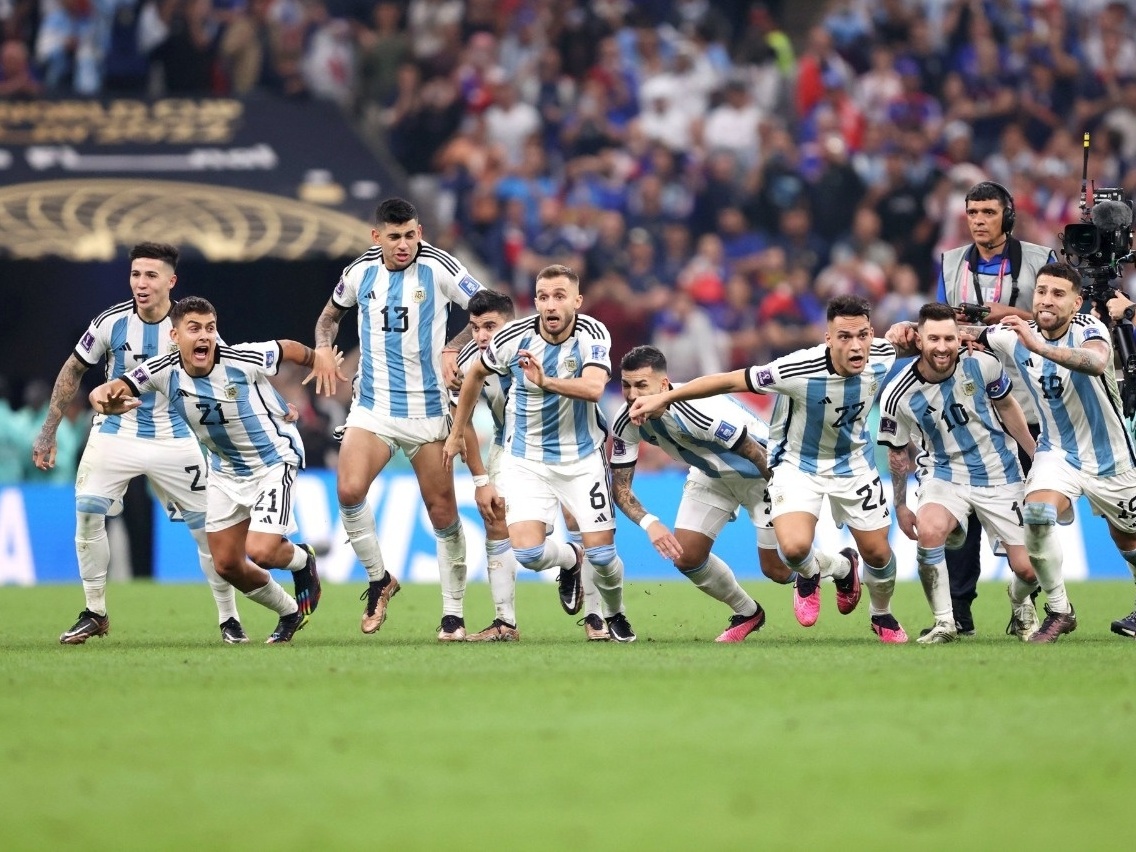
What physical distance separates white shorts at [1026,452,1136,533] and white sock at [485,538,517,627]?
10.4 feet

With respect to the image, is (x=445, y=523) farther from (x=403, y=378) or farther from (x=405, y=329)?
(x=405, y=329)

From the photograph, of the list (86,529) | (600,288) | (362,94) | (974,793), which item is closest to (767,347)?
(600,288)

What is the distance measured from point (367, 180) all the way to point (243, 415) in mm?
8904

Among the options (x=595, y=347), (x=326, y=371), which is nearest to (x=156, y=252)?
(x=326, y=371)

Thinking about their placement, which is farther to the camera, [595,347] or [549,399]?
[549,399]

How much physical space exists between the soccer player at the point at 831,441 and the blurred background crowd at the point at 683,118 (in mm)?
8941

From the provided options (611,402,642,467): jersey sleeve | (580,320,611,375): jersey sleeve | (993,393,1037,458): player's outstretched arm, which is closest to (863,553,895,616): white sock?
(993,393,1037,458): player's outstretched arm

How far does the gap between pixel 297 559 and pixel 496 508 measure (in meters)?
1.27

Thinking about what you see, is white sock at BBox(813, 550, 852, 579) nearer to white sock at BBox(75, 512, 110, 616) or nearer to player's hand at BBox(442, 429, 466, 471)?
player's hand at BBox(442, 429, 466, 471)

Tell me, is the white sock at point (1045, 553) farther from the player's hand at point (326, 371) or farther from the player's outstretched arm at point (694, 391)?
the player's hand at point (326, 371)

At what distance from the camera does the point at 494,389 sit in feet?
38.1

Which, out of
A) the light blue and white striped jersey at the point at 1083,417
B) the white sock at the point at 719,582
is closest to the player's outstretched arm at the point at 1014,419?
the light blue and white striped jersey at the point at 1083,417

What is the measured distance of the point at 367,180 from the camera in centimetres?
1969

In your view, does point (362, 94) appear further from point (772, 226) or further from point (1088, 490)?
point (1088, 490)
